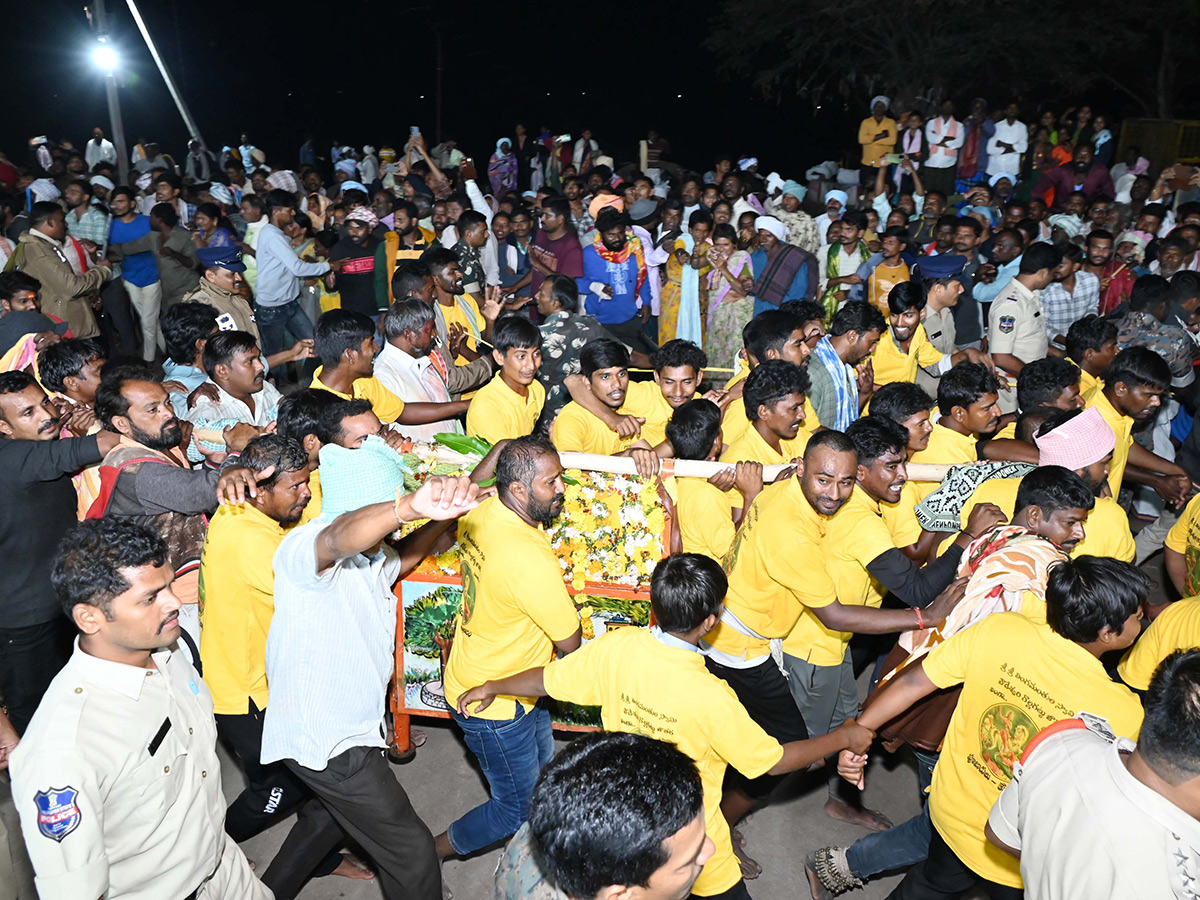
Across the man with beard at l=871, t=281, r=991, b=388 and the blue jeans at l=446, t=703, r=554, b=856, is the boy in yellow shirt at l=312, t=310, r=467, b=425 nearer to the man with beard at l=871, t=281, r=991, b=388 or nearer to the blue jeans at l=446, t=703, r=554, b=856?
the blue jeans at l=446, t=703, r=554, b=856

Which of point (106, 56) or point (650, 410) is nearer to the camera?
point (650, 410)

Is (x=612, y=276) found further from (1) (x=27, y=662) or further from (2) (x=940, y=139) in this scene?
(2) (x=940, y=139)

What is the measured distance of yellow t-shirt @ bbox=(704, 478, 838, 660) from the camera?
11.6ft

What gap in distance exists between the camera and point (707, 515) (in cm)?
425

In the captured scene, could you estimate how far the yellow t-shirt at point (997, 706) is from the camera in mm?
2633

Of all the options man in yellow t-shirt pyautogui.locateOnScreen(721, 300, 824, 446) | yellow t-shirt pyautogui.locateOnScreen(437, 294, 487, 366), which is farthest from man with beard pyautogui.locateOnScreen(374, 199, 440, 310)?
man in yellow t-shirt pyautogui.locateOnScreen(721, 300, 824, 446)

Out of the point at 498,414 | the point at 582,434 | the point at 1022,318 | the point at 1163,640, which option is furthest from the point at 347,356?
the point at 1022,318

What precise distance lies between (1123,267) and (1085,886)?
744cm

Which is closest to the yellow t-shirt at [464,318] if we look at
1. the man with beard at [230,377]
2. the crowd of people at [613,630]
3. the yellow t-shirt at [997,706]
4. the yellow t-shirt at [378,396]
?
the crowd of people at [613,630]

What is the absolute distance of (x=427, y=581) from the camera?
4.22 metres

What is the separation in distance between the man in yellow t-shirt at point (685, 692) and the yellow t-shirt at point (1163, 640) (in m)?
1.21

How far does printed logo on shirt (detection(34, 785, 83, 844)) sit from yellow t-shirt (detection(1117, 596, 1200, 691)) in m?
3.21

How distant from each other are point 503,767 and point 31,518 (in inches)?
88.3

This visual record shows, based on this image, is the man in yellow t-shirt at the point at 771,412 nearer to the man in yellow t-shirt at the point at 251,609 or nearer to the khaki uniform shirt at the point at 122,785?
the man in yellow t-shirt at the point at 251,609
